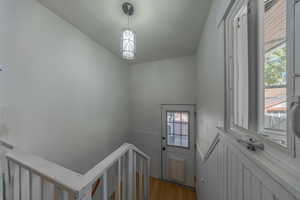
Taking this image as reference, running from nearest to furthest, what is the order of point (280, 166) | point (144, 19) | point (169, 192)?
1. point (280, 166)
2. point (144, 19)
3. point (169, 192)

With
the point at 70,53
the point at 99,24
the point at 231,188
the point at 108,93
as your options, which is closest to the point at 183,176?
the point at 231,188

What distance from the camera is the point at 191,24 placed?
1.96 m

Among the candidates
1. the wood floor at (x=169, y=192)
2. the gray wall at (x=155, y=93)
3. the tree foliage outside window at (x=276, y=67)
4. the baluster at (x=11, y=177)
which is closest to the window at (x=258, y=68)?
the tree foliage outside window at (x=276, y=67)

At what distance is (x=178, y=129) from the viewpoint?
3186 millimetres

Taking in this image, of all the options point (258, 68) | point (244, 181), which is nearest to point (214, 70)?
point (258, 68)

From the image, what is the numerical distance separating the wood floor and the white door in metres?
0.13

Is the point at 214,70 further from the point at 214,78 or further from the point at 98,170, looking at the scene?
the point at 98,170

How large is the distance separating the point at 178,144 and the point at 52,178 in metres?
2.91

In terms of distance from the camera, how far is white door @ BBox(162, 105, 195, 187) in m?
2.99

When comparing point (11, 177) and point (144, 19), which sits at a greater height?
point (144, 19)

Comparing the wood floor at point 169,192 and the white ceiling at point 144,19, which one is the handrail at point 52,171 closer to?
the white ceiling at point 144,19

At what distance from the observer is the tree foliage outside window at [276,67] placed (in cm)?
52

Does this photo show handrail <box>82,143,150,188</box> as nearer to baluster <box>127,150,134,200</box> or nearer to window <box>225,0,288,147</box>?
baluster <box>127,150,134,200</box>

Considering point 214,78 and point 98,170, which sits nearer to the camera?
point 98,170
